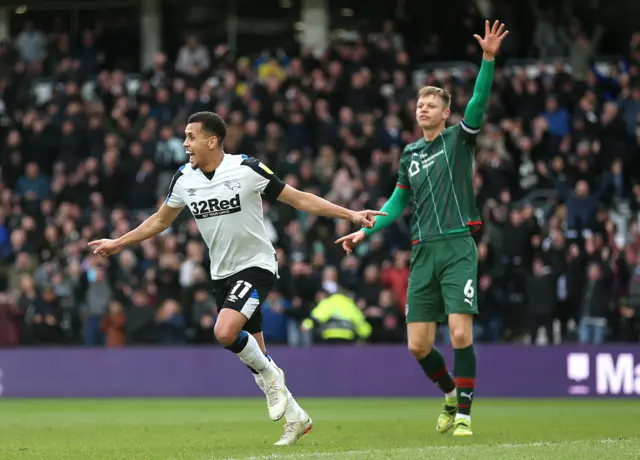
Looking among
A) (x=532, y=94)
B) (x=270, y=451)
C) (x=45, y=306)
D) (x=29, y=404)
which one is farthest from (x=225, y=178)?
(x=532, y=94)

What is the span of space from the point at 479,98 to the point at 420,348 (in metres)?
2.13

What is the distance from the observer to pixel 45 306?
21844 millimetres

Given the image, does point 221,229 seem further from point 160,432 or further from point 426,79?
point 426,79

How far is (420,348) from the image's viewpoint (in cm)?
1073

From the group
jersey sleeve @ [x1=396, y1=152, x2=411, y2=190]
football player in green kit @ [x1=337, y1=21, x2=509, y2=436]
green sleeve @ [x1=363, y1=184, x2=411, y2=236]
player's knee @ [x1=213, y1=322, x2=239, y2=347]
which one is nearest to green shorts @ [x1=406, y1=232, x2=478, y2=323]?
football player in green kit @ [x1=337, y1=21, x2=509, y2=436]

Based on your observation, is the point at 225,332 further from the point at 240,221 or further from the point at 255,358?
the point at 240,221

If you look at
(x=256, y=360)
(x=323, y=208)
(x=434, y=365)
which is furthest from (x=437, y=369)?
(x=323, y=208)

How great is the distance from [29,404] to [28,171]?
7.47 meters

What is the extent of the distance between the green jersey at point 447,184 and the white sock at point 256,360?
1777mm

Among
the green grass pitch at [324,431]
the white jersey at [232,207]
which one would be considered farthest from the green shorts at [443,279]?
the white jersey at [232,207]

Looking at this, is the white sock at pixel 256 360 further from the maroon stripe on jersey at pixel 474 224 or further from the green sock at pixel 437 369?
the maroon stripe on jersey at pixel 474 224

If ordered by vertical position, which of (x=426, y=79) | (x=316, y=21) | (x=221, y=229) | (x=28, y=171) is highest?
(x=316, y=21)

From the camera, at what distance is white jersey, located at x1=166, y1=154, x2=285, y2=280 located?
32.3 ft

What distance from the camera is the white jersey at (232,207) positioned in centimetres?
984
